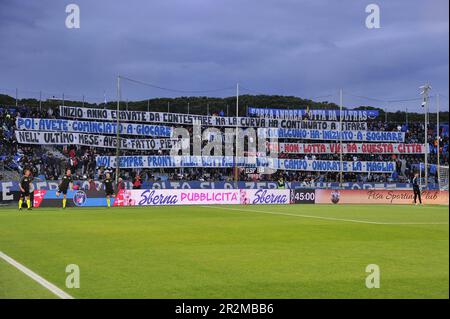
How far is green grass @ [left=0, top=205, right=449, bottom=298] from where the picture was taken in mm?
9164

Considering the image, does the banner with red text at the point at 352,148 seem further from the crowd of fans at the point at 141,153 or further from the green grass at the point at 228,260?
the green grass at the point at 228,260

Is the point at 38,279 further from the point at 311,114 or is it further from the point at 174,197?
the point at 311,114

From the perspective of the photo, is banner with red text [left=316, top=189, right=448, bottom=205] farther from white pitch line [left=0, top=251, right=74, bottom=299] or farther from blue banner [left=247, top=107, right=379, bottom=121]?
white pitch line [left=0, top=251, right=74, bottom=299]

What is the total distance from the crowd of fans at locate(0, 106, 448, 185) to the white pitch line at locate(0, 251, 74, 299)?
30.3 metres

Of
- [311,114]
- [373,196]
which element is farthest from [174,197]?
[311,114]

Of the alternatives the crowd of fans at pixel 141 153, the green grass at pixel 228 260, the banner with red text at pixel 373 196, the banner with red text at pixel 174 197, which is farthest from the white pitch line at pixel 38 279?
the banner with red text at pixel 373 196

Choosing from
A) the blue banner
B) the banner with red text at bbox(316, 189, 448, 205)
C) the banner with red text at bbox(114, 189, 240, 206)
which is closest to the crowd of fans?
the blue banner

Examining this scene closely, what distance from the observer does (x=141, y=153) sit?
56.7m

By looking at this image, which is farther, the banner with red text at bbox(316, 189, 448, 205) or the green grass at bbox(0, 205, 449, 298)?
the banner with red text at bbox(316, 189, 448, 205)

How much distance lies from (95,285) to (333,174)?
187 ft

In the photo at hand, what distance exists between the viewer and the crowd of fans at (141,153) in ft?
156

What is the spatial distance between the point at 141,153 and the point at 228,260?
44.9m

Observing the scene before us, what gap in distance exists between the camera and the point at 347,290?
9.20 meters
